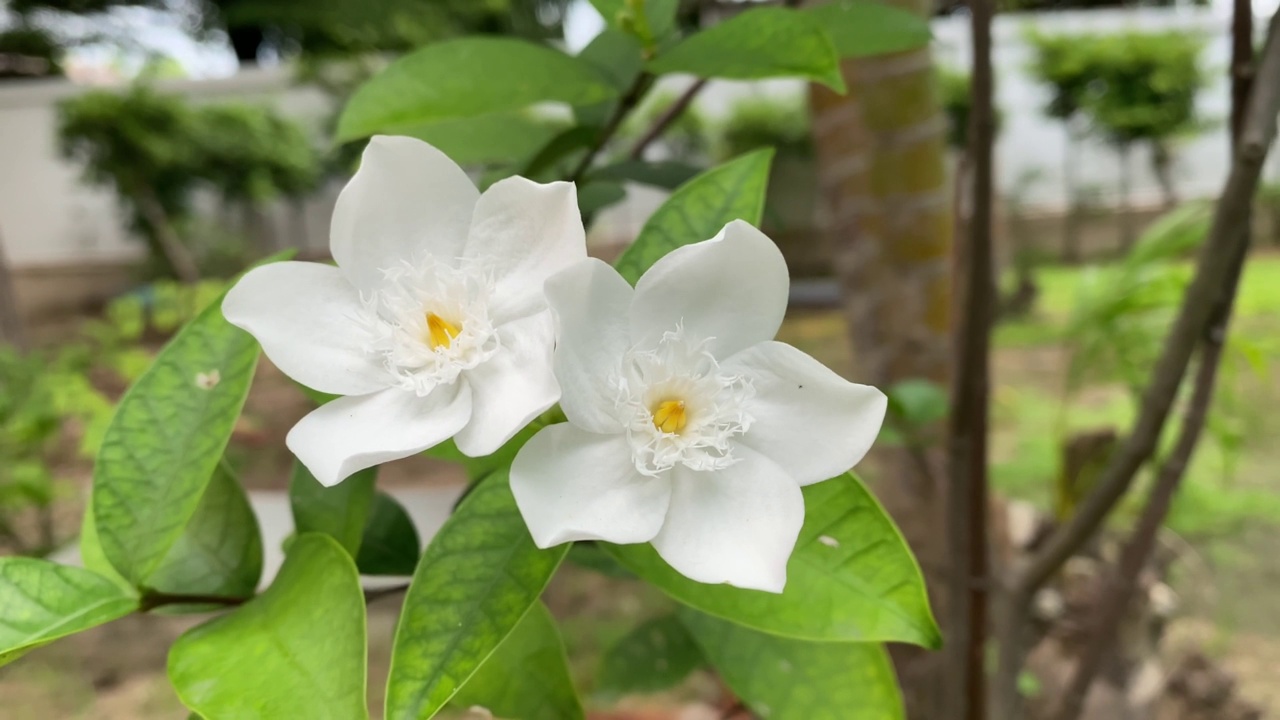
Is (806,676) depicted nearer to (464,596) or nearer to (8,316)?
(464,596)

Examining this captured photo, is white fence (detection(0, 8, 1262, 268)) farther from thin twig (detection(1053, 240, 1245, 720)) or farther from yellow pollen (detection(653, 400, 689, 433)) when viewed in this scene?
yellow pollen (detection(653, 400, 689, 433))

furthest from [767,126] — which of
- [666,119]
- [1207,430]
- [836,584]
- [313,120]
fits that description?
[836,584]

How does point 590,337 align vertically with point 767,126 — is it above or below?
above

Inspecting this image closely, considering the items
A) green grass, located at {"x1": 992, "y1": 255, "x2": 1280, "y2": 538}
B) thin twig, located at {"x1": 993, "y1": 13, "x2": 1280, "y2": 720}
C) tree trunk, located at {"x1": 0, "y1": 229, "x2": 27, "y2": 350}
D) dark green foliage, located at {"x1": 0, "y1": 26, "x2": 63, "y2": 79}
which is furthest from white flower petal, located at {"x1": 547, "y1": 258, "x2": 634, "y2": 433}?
dark green foliage, located at {"x1": 0, "y1": 26, "x2": 63, "y2": 79}

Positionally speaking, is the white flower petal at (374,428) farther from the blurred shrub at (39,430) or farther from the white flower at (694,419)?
the blurred shrub at (39,430)

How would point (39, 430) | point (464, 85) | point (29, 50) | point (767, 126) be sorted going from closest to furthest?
point (464, 85)
point (39, 430)
point (29, 50)
point (767, 126)

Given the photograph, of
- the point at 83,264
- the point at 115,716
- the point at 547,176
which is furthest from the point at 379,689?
the point at 83,264
